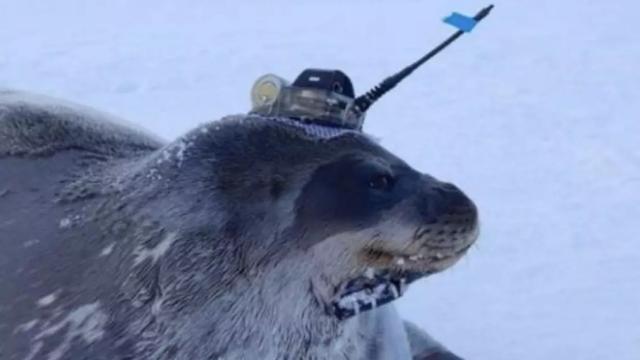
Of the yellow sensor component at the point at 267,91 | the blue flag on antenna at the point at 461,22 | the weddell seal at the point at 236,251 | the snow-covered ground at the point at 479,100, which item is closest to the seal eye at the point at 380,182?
the weddell seal at the point at 236,251

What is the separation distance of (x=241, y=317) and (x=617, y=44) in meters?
4.86

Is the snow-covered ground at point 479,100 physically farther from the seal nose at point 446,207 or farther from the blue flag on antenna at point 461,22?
the seal nose at point 446,207

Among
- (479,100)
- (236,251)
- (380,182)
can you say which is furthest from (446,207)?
(479,100)

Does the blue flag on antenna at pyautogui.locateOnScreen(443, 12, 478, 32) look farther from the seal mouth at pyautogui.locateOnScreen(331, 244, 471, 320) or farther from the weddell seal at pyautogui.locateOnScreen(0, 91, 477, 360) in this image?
the seal mouth at pyautogui.locateOnScreen(331, 244, 471, 320)

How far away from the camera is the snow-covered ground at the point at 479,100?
4113 mm

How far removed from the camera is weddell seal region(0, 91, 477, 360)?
219 cm

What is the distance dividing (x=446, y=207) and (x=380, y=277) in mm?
138

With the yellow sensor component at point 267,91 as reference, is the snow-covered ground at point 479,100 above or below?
below

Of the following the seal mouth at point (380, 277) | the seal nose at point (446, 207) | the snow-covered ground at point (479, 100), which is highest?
the seal nose at point (446, 207)

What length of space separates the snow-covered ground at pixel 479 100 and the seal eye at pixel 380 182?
5.42 ft

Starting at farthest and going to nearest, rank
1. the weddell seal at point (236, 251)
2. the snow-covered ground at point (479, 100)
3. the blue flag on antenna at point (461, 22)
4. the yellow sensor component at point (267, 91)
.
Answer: the snow-covered ground at point (479, 100), the blue flag on antenna at point (461, 22), the yellow sensor component at point (267, 91), the weddell seal at point (236, 251)

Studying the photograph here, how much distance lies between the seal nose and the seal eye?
57 mm

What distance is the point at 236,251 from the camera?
7.20 feet

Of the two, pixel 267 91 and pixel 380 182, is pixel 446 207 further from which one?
pixel 267 91
